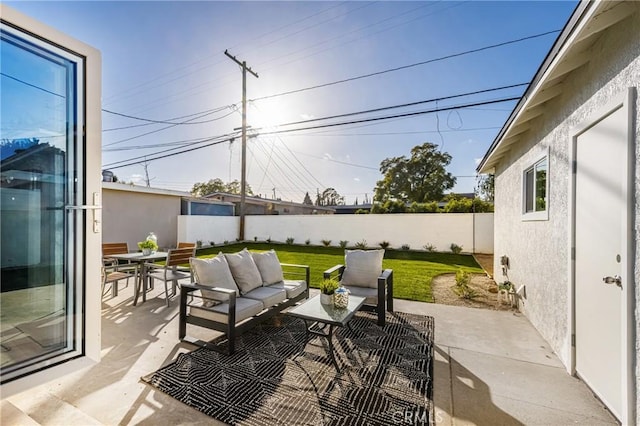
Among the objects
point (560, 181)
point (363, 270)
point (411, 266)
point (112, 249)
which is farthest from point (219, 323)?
point (411, 266)

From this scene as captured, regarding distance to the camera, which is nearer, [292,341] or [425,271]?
[292,341]

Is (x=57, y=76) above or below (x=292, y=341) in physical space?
above

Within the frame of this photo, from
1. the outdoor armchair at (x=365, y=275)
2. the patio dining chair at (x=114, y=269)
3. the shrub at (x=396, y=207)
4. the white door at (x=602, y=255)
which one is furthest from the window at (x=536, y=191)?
the shrub at (x=396, y=207)

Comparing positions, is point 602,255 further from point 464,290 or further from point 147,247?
point 147,247

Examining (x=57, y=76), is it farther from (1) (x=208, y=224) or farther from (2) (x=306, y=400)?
(1) (x=208, y=224)

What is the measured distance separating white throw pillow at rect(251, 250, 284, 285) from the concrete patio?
3.55 ft

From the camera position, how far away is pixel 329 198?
111 feet

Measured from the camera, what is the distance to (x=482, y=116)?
9.02 m

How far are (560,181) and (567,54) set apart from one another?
1.37m

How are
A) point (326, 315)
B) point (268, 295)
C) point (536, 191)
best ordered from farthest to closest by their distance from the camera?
point (536, 191)
point (268, 295)
point (326, 315)

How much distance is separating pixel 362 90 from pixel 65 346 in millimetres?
9311

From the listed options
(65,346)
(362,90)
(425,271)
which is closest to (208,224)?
(362,90)

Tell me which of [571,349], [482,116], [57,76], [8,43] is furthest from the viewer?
[482,116]

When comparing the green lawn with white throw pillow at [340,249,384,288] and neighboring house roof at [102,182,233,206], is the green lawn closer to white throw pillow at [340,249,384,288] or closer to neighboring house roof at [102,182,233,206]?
white throw pillow at [340,249,384,288]
